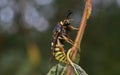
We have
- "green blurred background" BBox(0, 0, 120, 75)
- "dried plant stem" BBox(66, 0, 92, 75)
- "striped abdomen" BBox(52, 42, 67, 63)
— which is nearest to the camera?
"dried plant stem" BBox(66, 0, 92, 75)

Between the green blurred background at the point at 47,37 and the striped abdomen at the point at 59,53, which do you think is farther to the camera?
the green blurred background at the point at 47,37

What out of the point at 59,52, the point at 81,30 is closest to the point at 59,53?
the point at 59,52

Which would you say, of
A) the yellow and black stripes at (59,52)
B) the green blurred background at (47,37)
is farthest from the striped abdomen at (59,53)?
the green blurred background at (47,37)

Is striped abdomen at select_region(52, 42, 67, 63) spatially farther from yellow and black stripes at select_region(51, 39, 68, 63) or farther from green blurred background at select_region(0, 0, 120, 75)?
green blurred background at select_region(0, 0, 120, 75)

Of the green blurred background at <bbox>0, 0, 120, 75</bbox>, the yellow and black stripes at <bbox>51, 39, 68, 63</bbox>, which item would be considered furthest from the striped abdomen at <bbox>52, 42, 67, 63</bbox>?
the green blurred background at <bbox>0, 0, 120, 75</bbox>

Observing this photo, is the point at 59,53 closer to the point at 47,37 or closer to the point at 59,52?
the point at 59,52

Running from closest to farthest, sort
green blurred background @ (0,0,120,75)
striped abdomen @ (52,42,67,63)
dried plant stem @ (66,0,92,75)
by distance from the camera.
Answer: dried plant stem @ (66,0,92,75) < striped abdomen @ (52,42,67,63) < green blurred background @ (0,0,120,75)

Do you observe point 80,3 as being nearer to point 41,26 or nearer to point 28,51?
point 41,26

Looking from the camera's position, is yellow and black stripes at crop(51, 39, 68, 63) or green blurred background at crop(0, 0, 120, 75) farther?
green blurred background at crop(0, 0, 120, 75)

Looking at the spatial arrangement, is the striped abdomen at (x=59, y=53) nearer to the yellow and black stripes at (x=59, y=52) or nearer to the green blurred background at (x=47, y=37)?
the yellow and black stripes at (x=59, y=52)
